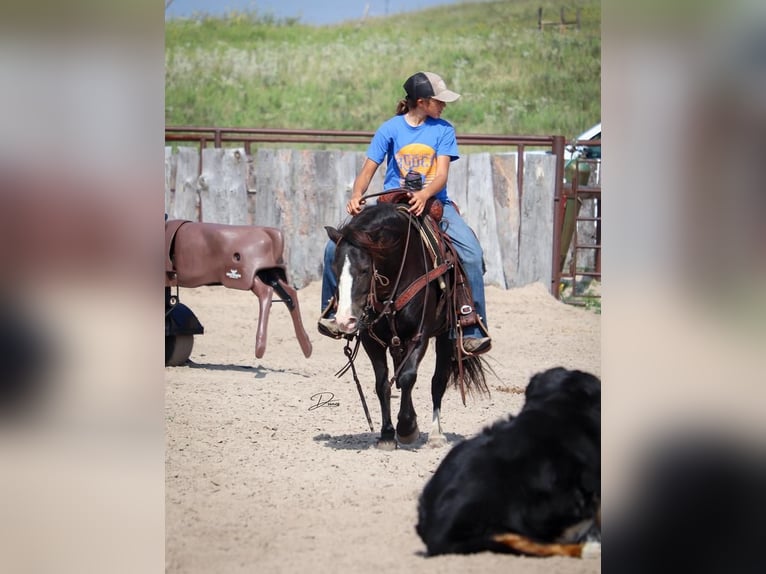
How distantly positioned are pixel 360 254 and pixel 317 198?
6824 mm

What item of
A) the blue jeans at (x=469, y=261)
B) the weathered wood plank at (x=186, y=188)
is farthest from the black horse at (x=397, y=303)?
the weathered wood plank at (x=186, y=188)

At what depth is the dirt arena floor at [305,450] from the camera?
9.36 ft

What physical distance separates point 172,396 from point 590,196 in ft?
21.1

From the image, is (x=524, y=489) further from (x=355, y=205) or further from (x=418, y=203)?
(x=355, y=205)

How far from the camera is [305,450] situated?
197 inches

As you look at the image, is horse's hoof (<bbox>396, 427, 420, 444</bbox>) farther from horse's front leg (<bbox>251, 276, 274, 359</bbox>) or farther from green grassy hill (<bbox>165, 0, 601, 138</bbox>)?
green grassy hill (<bbox>165, 0, 601, 138</bbox>)

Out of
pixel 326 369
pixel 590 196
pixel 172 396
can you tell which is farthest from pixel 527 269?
pixel 172 396

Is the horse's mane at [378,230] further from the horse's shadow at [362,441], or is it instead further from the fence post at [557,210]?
the fence post at [557,210]

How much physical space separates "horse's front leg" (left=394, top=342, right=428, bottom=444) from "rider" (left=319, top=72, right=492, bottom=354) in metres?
0.34

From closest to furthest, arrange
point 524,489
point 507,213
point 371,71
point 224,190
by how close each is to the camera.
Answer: point 524,489
point 507,213
point 224,190
point 371,71

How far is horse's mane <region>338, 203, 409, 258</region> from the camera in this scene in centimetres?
474

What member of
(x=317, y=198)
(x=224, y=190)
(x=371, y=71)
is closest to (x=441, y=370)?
(x=317, y=198)
